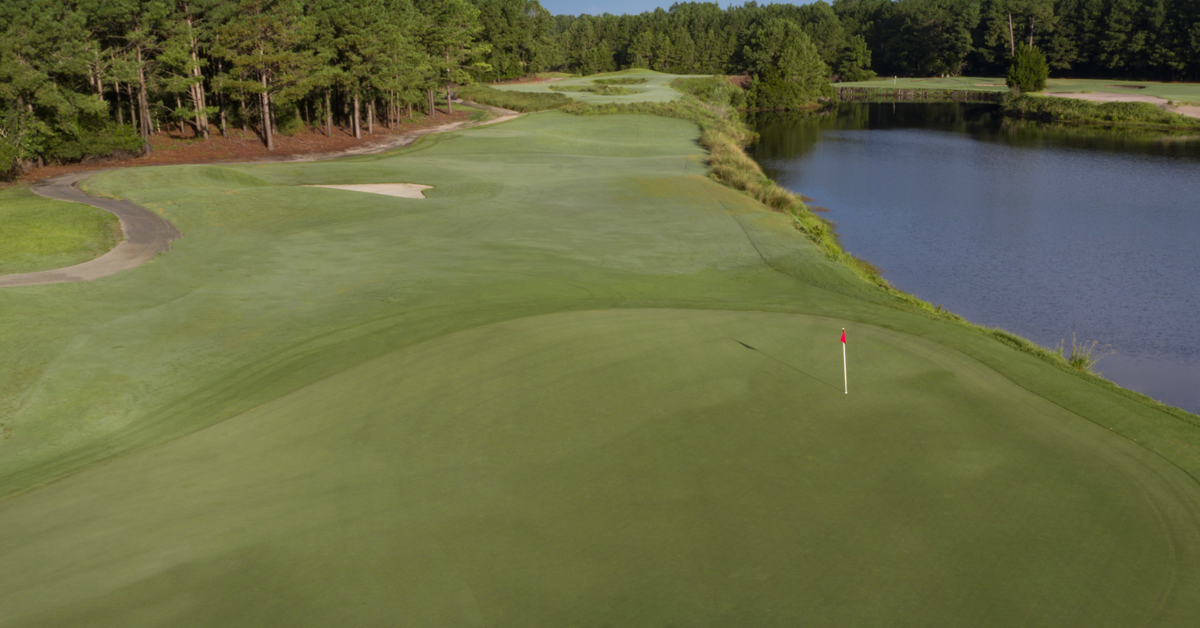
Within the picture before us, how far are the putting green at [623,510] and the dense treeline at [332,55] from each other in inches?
1201

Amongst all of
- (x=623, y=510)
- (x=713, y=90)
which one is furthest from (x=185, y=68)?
(x=713, y=90)

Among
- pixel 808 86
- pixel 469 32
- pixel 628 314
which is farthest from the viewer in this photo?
pixel 808 86

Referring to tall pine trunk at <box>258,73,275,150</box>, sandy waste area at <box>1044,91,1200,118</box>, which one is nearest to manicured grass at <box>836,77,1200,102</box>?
sandy waste area at <box>1044,91,1200,118</box>

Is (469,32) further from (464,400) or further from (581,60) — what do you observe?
(581,60)

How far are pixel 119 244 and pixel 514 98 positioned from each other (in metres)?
75.7

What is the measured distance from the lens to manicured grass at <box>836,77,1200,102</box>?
3728 inches

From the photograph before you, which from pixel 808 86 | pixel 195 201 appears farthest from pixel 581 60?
pixel 195 201

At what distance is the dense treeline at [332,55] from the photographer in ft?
124

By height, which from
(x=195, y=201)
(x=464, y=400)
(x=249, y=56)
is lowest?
(x=464, y=400)

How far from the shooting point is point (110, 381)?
1419 centimetres

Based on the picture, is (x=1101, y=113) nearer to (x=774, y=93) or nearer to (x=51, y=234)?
(x=774, y=93)

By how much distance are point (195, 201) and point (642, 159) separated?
26918 millimetres

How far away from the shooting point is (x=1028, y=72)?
323 feet

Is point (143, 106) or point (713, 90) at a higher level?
point (713, 90)
